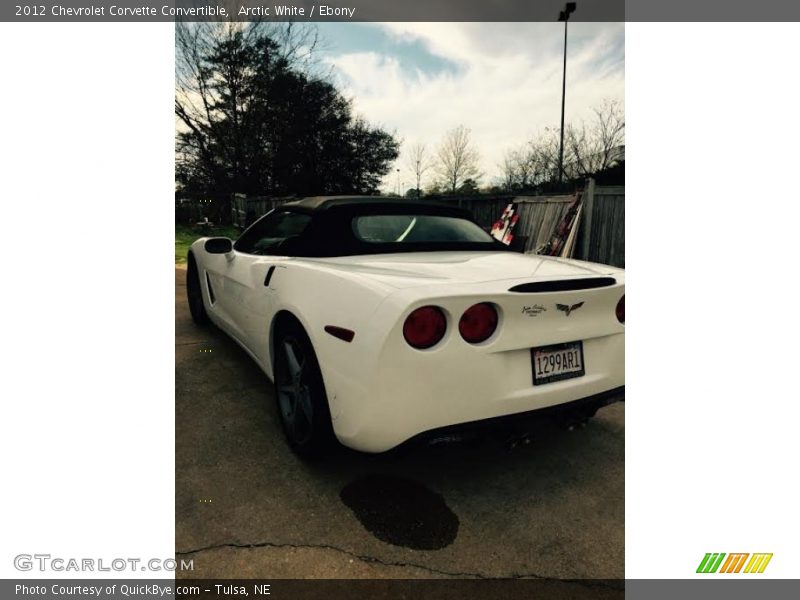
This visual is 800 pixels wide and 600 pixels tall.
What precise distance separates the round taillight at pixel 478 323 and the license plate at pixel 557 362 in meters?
0.25

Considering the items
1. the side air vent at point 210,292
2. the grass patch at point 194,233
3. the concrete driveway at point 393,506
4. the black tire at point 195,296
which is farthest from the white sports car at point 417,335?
the grass patch at point 194,233

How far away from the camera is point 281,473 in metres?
2.30

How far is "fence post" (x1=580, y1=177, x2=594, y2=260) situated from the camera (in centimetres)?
752

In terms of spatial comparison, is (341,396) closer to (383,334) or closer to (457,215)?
(383,334)

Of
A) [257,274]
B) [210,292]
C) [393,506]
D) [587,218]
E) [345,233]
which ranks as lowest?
[393,506]

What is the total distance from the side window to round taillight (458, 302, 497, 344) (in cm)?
156

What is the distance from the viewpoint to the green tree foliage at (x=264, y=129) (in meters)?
11.3

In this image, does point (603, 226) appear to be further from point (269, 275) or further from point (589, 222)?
point (269, 275)

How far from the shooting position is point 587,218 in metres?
7.58

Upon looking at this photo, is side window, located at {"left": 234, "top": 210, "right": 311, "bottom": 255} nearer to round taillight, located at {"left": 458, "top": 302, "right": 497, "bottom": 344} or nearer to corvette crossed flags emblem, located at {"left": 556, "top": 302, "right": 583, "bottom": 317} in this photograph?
round taillight, located at {"left": 458, "top": 302, "right": 497, "bottom": 344}

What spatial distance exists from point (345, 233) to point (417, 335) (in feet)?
3.56
